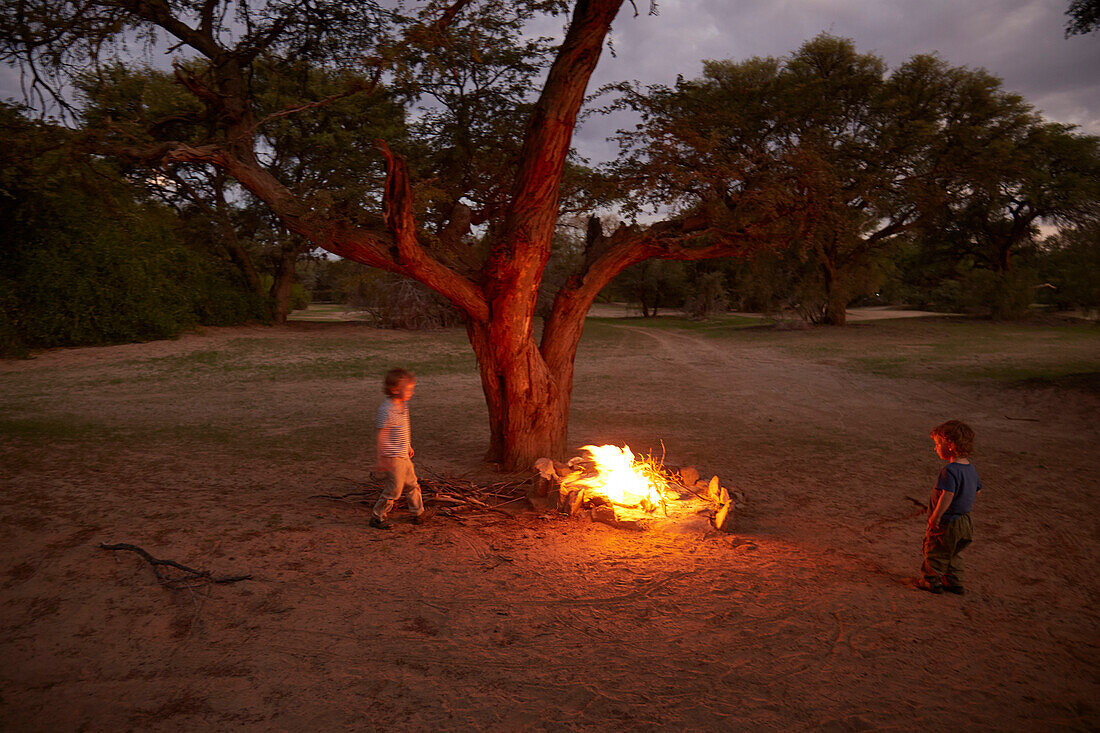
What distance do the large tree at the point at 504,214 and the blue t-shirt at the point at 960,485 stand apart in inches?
147

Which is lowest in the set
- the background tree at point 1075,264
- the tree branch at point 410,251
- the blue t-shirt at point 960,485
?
the blue t-shirt at point 960,485

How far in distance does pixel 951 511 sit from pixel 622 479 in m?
2.76

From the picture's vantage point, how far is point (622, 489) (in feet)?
19.4

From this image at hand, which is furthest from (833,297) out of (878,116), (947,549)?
(947,549)

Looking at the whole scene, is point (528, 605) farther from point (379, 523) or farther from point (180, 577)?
point (180, 577)

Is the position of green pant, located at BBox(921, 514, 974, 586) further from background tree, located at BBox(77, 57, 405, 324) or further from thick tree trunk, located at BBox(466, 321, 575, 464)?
background tree, located at BBox(77, 57, 405, 324)

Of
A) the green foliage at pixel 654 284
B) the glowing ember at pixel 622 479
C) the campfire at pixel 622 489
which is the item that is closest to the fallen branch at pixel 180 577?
the campfire at pixel 622 489

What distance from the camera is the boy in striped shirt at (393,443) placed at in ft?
16.9

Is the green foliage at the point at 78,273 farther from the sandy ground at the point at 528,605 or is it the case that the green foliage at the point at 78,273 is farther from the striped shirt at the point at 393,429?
the striped shirt at the point at 393,429

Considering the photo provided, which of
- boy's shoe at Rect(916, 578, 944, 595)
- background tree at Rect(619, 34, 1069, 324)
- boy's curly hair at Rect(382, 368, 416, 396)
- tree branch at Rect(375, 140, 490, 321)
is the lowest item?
boy's shoe at Rect(916, 578, 944, 595)

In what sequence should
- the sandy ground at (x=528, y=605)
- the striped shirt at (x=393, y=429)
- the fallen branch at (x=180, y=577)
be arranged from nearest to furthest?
the sandy ground at (x=528, y=605) → the fallen branch at (x=180, y=577) → the striped shirt at (x=393, y=429)

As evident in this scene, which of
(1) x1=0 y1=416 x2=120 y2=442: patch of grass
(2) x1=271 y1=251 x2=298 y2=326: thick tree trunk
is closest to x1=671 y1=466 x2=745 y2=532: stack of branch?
(1) x1=0 y1=416 x2=120 y2=442: patch of grass

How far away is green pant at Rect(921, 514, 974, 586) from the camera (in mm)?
4109

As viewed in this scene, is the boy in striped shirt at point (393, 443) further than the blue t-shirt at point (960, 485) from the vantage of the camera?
Yes
